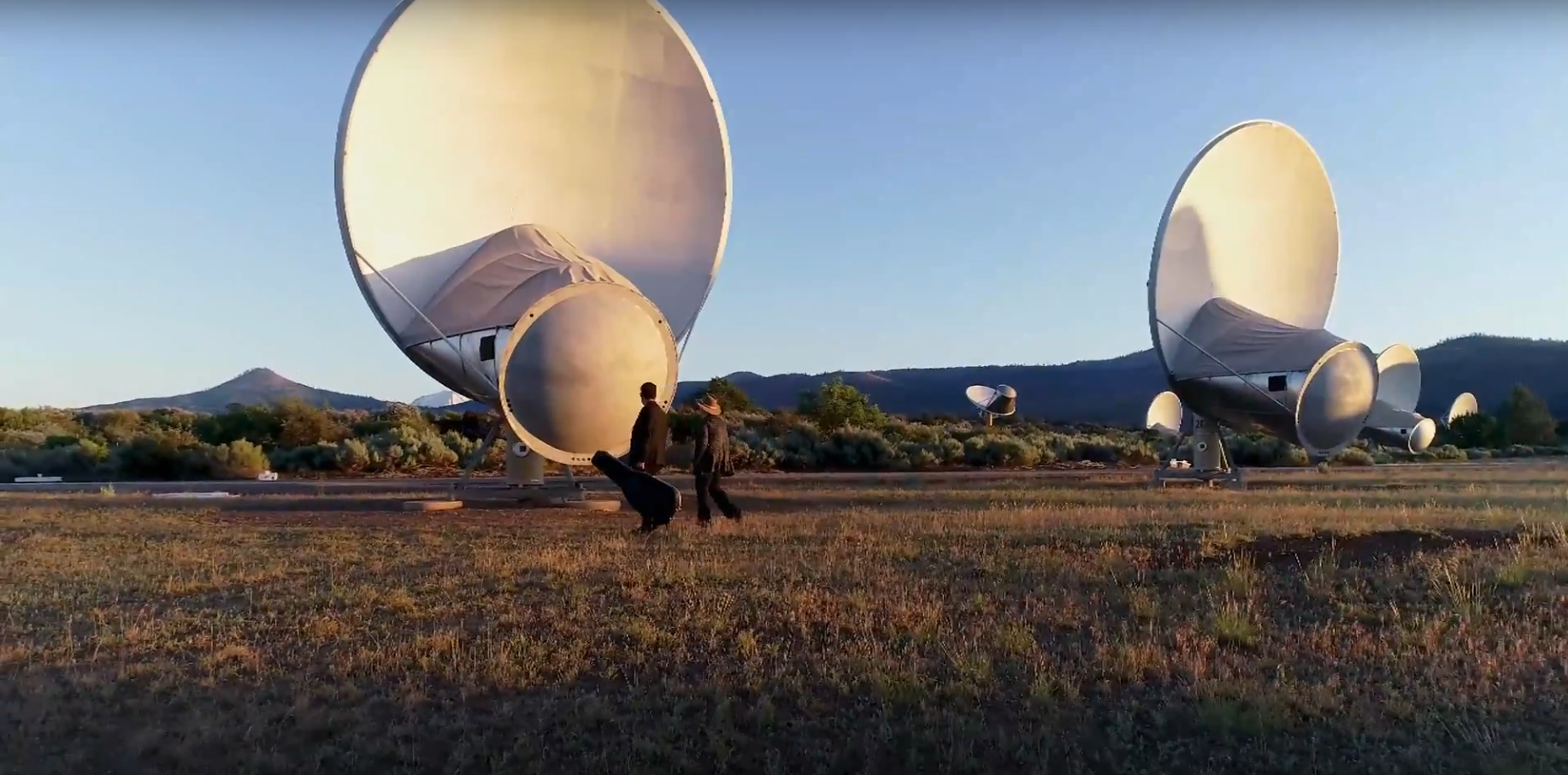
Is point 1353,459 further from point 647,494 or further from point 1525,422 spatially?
point 647,494

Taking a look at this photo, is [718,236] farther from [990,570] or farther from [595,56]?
[990,570]

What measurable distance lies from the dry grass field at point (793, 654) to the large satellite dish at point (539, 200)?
9.81 feet

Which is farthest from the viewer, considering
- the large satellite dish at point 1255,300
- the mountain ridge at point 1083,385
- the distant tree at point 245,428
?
the mountain ridge at point 1083,385

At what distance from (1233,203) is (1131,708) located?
1865 centimetres

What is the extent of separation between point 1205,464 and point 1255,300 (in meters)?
3.31

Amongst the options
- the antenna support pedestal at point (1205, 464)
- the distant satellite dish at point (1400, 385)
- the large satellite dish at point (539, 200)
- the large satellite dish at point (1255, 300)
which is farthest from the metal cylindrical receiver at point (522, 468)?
the distant satellite dish at point (1400, 385)

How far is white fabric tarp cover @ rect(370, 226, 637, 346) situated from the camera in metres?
13.4

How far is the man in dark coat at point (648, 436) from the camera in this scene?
10711mm

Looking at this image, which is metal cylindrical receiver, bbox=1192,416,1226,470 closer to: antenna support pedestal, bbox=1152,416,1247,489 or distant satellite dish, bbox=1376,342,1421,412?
antenna support pedestal, bbox=1152,416,1247,489

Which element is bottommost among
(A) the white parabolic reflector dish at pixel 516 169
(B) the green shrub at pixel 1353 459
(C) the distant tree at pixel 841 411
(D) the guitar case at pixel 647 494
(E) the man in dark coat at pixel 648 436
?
(B) the green shrub at pixel 1353 459

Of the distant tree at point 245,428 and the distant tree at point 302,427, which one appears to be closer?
the distant tree at point 302,427

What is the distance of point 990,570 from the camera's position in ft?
26.3

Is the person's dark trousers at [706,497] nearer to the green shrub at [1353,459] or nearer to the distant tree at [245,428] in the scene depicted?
the distant tree at [245,428]

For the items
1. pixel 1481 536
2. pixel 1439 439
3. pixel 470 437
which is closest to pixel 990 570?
pixel 1481 536
